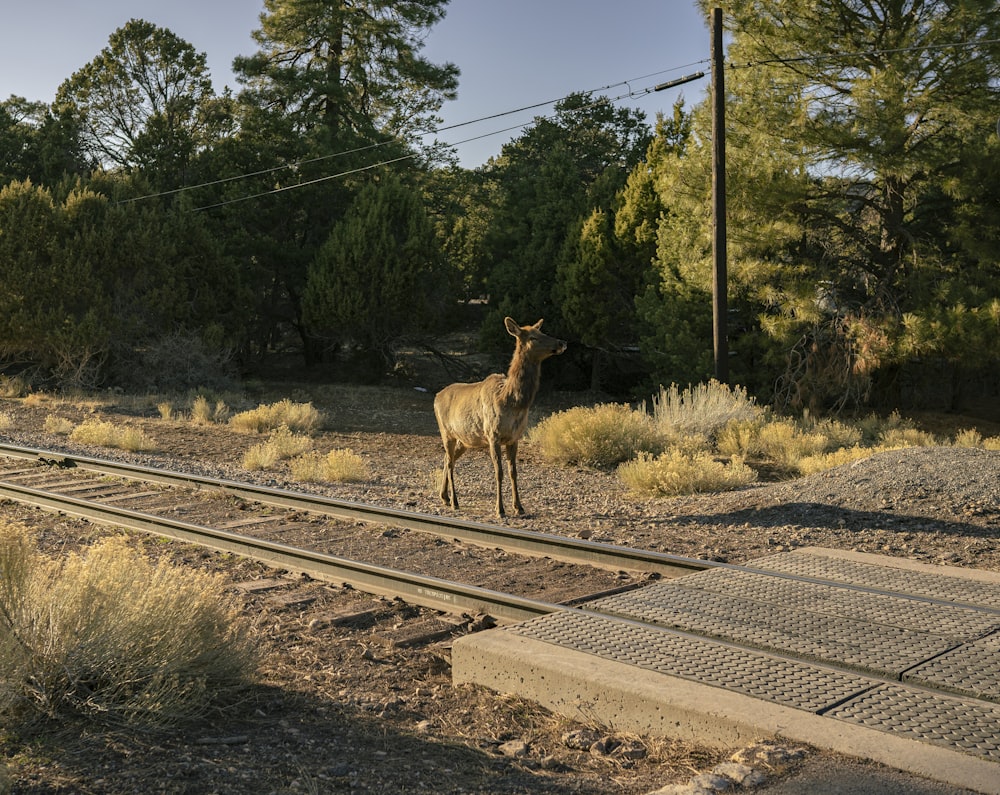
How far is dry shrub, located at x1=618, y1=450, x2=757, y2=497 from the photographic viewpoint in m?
13.4

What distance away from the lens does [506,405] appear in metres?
11.5

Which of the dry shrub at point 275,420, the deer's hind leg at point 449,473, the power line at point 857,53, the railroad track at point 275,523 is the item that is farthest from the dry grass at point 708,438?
the power line at point 857,53

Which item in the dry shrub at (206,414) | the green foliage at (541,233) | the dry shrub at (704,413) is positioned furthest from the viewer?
the green foliage at (541,233)

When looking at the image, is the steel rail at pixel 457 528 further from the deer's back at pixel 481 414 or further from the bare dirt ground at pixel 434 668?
the deer's back at pixel 481 414

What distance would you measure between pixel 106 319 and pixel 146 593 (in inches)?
1057

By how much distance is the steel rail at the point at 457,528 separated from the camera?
8984 millimetres

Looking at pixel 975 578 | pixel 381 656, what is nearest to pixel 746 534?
pixel 975 578

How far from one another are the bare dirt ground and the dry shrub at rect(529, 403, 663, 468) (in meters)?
0.71

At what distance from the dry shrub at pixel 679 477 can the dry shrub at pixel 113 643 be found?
26.0 feet

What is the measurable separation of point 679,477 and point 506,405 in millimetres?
3128

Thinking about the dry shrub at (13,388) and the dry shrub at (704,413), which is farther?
the dry shrub at (13,388)

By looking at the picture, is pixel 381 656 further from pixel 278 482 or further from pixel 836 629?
pixel 278 482

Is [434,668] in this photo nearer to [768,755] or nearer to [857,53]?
[768,755]

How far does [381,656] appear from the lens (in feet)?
22.8
